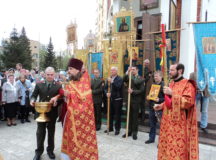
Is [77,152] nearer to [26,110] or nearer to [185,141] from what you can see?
[185,141]

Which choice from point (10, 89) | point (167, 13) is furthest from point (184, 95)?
point (167, 13)

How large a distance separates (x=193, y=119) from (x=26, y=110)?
20.1 feet

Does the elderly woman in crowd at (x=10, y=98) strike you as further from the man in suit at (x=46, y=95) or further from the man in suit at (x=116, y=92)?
the man in suit at (x=116, y=92)

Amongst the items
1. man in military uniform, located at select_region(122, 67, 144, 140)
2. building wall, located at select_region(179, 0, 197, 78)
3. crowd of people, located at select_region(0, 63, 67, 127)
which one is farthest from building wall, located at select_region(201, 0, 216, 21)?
crowd of people, located at select_region(0, 63, 67, 127)

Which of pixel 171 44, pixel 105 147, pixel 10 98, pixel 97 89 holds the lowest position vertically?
pixel 105 147

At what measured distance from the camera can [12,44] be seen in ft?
74.5

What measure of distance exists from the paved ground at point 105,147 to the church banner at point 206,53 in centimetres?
176

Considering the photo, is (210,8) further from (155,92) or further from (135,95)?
(155,92)

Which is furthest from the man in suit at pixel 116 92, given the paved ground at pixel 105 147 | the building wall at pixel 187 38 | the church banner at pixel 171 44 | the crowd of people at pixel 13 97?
the building wall at pixel 187 38

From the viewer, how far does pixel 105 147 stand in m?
4.76

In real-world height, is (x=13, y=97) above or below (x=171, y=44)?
below

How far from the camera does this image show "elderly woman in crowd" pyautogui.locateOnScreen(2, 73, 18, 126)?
6398 mm

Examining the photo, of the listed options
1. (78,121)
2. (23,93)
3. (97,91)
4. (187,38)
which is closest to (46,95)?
(78,121)

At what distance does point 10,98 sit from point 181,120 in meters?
5.77
